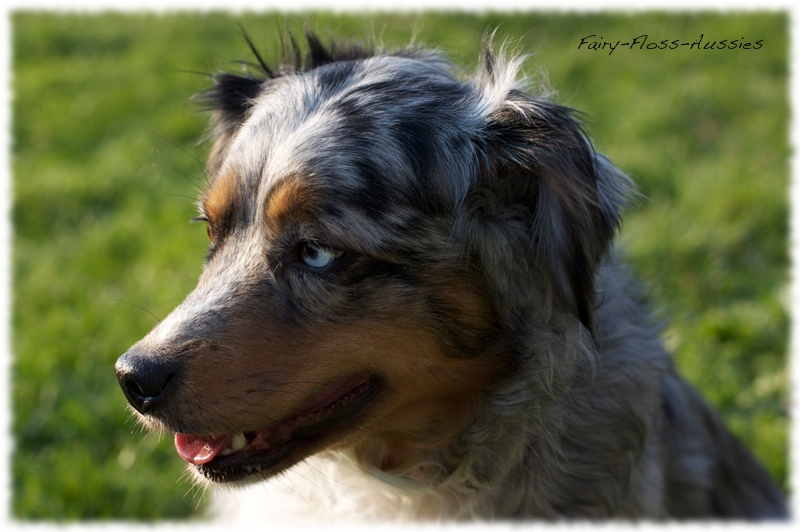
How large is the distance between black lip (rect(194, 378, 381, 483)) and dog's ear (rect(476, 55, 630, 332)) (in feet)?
2.48

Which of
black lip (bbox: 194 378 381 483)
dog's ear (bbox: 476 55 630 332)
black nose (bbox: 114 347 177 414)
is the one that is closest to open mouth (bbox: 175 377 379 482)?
black lip (bbox: 194 378 381 483)

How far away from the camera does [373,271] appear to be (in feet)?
9.50

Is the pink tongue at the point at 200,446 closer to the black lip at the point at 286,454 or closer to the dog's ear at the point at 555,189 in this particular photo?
the black lip at the point at 286,454

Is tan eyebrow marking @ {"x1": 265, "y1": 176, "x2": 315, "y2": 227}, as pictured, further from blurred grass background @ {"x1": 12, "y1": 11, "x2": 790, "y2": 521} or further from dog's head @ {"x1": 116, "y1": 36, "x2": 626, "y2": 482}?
blurred grass background @ {"x1": 12, "y1": 11, "x2": 790, "y2": 521}

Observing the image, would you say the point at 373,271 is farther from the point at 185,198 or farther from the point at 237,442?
the point at 185,198

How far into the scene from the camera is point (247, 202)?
3076mm

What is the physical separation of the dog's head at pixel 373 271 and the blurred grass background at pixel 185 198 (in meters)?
0.59

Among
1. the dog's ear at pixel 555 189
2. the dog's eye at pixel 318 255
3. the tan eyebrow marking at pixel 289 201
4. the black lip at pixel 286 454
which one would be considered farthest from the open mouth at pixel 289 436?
the dog's ear at pixel 555 189

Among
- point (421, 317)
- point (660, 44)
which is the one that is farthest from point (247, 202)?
point (660, 44)

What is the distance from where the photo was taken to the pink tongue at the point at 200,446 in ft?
9.89

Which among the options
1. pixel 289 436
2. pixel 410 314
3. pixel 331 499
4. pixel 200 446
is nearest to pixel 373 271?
pixel 410 314

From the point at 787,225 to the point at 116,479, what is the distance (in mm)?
→ 4917

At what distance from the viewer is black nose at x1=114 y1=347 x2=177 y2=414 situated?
274cm

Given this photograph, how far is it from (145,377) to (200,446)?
1.49 ft
